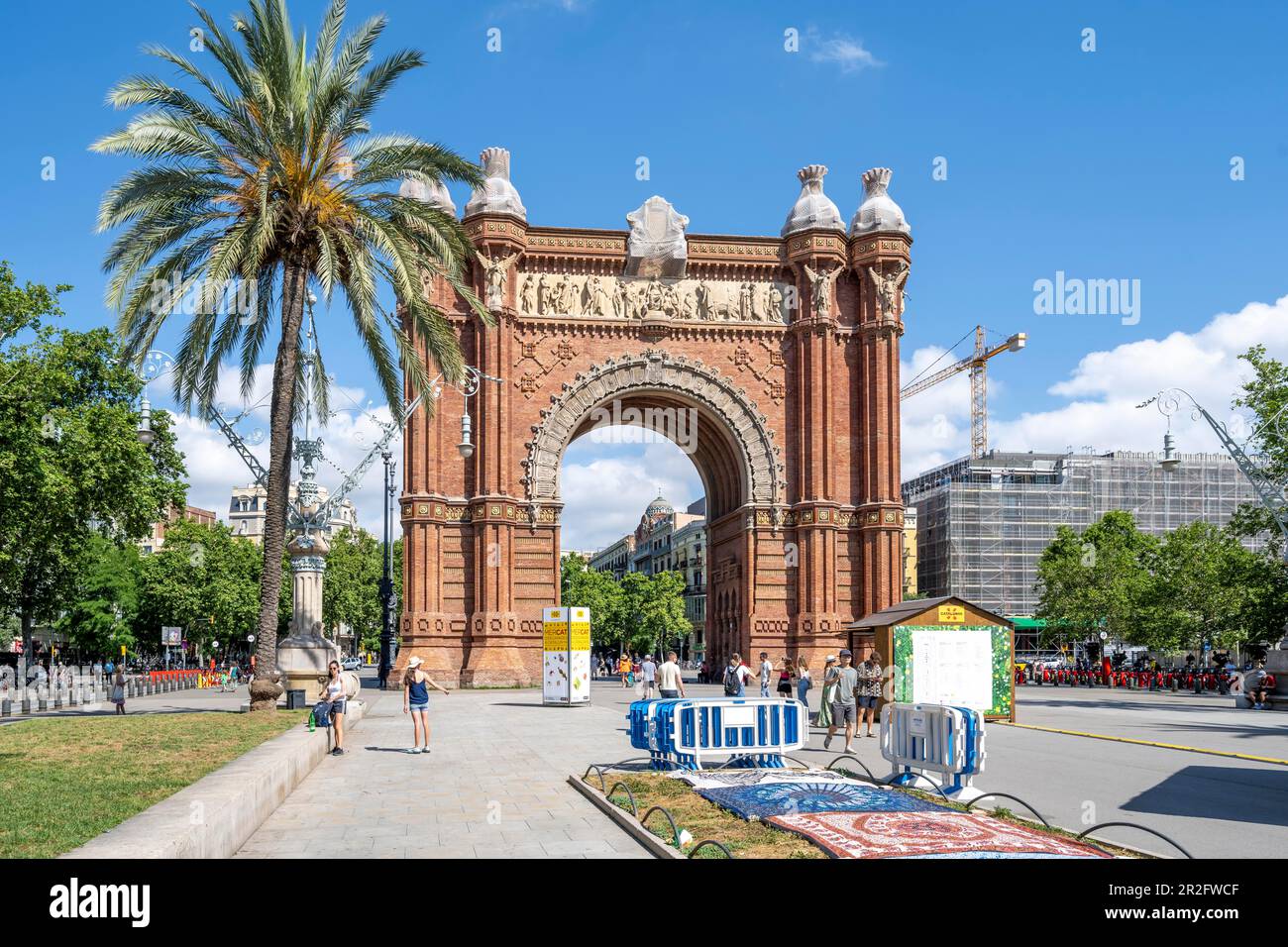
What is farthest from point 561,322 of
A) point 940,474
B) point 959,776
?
point 940,474

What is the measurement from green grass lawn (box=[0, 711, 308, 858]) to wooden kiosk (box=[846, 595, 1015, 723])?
11084 millimetres

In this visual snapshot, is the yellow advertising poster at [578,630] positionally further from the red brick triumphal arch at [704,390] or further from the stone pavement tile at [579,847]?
the stone pavement tile at [579,847]

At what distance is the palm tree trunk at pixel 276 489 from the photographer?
20297 mm

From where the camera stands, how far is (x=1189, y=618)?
54312 millimetres

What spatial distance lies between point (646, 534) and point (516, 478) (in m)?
98.3

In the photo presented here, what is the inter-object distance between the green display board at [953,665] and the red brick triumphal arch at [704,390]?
61.1 ft

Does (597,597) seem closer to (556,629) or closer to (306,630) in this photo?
(556,629)

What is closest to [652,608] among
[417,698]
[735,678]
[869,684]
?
[735,678]

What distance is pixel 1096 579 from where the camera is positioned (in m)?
64.9

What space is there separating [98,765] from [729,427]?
32248 millimetres

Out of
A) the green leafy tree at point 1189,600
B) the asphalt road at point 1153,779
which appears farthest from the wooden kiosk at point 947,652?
the green leafy tree at point 1189,600

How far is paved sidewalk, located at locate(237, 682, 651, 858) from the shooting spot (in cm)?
922
